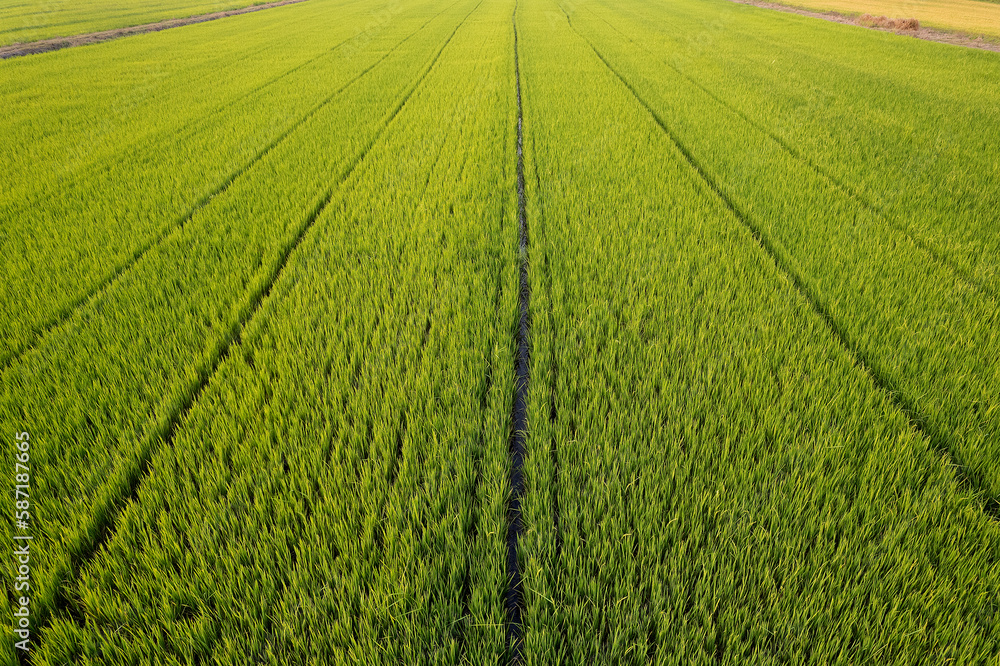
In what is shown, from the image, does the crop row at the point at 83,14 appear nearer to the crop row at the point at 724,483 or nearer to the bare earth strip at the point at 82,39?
the bare earth strip at the point at 82,39

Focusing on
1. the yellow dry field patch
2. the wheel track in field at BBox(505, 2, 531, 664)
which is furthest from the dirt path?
the wheel track in field at BBox(505, 2, 531, 664)

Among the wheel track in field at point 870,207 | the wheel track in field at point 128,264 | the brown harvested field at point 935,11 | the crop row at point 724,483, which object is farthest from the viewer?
the brown harvested field at point 935,11

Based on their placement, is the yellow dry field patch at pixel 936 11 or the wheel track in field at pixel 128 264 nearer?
the wheel track in field at pixel 128 264

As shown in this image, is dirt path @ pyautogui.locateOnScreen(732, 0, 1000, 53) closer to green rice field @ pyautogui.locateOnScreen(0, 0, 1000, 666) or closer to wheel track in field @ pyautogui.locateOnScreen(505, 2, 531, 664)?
green rice field @ pyautogui.locateOnScreen(0, 0, 1000, 666)

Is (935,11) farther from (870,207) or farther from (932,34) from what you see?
(870,207)

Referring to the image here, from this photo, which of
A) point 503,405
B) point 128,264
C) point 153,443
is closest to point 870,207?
point 503,405

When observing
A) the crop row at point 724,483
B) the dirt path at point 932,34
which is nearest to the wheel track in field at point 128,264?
the crop row at point 724,483
